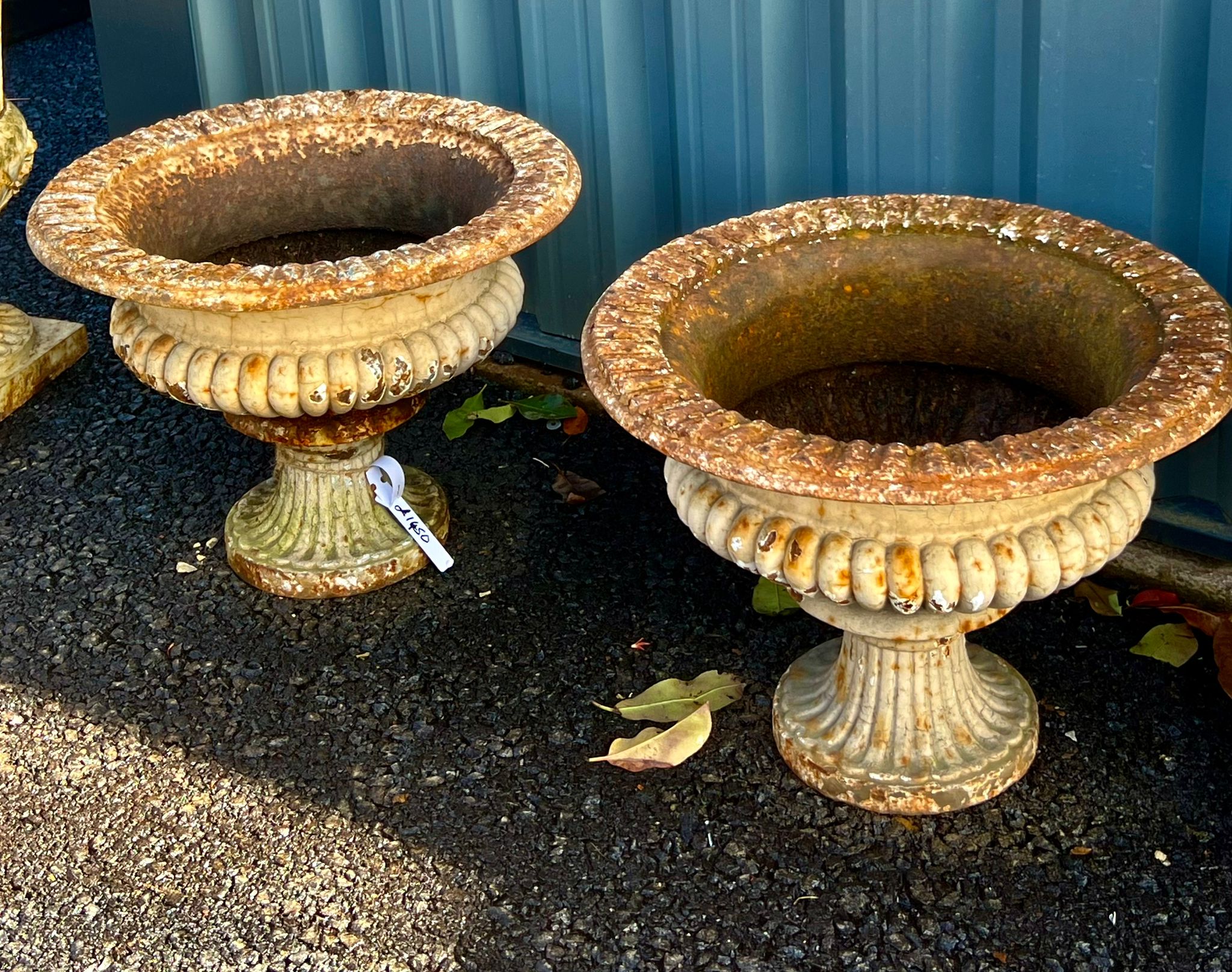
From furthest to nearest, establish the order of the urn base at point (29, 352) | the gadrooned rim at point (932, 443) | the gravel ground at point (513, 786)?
the urn base at point (29, 352), the gravel ground at point (513, 786), the gadrooned rim at point (932, 443)

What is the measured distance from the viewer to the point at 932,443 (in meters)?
2.07

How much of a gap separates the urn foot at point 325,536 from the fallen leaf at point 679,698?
2.01ft

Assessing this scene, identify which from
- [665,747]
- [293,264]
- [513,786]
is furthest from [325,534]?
[665,747]

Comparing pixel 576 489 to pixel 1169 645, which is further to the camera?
pixel 576 489

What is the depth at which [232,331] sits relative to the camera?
2580 millimetres

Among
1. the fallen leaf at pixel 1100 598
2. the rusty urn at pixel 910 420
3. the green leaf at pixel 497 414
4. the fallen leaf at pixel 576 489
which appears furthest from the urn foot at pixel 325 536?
the fallen leaf at pixel 1100 598

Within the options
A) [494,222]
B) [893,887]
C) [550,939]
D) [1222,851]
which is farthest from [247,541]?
[1222,851]

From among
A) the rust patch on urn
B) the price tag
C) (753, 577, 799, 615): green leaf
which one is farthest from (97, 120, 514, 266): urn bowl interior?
(753, 577, 799, 615): green leaf

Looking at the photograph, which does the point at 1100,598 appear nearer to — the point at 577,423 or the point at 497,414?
the point at 577,423

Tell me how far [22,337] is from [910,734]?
8.41ft

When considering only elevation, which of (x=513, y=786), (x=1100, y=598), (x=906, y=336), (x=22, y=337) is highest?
(x=906, y=336)

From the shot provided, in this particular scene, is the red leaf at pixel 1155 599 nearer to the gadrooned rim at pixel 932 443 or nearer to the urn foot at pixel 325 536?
the gadrooned rim at pixel 932 443

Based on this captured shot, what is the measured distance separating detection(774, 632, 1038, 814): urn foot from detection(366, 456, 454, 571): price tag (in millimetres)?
896

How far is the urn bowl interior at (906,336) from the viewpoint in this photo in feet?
7.54
